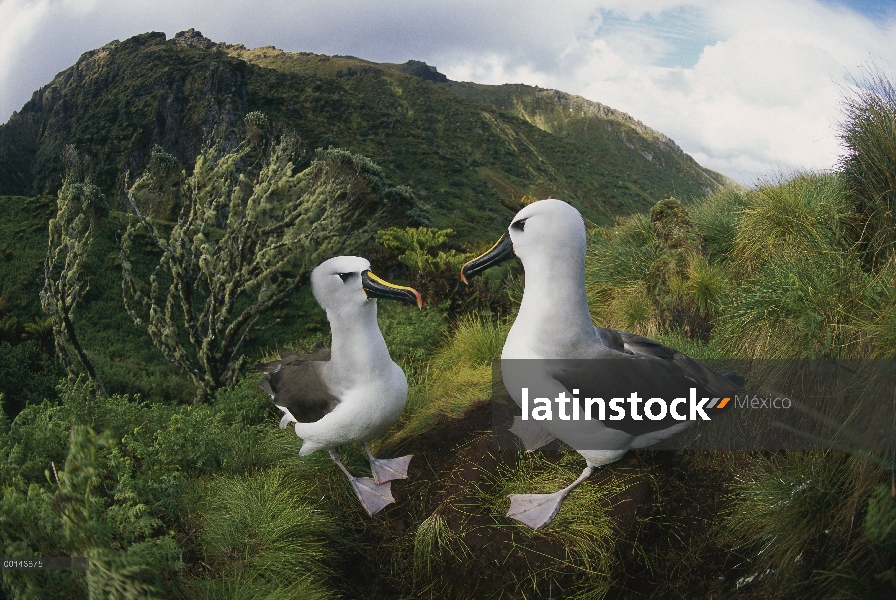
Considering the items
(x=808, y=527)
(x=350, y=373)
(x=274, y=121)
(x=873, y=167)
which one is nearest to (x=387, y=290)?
(x=350, y=373)

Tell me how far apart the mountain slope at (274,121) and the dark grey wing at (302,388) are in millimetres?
26463

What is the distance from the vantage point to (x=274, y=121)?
36.5 metres

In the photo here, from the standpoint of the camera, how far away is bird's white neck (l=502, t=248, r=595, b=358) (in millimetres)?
3113

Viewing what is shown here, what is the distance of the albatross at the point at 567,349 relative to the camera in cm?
310

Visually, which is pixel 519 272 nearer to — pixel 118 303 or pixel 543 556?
pixel 543 556

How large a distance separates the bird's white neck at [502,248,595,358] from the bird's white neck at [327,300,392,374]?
976 mm

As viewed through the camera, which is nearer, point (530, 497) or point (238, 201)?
point (530, 497)

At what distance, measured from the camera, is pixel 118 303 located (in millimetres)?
14430

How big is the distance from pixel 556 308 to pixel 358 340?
1299mm

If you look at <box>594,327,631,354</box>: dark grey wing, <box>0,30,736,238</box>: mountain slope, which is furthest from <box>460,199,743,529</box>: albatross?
<box>0,30,736,238</box>: mountain slope

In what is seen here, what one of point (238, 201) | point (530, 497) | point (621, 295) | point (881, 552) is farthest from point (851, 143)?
point (238, 201)

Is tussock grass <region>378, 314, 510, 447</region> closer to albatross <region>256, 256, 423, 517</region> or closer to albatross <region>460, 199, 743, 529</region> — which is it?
albatross <region>256, 256, 423, 517</region>

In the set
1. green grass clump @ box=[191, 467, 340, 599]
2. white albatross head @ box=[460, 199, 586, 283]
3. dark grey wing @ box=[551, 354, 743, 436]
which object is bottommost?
green grass clump @ box=[191, 467, 340, 599]

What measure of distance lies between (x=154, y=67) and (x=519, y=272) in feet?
150
